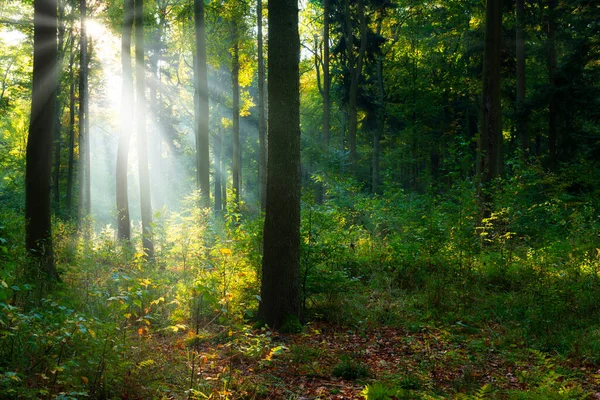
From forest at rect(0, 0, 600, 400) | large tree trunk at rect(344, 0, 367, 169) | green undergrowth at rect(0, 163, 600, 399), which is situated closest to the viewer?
green undergrowth at rect(0, 163, 600, 399)

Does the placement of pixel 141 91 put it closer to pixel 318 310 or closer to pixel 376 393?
pixel 318 310

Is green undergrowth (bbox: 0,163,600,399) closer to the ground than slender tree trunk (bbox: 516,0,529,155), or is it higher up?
closer to the ground

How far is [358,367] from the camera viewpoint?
5.03 m

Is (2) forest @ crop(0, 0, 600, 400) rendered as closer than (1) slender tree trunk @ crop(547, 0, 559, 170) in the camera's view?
Yes

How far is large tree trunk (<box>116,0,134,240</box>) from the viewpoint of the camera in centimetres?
1398

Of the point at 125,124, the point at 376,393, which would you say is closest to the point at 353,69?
the point at 125,124

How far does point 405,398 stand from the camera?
13.9ft

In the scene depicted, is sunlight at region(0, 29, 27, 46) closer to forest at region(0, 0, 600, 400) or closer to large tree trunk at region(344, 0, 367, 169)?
forest at region(0, 0, 600, 400)

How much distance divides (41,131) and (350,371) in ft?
24.2

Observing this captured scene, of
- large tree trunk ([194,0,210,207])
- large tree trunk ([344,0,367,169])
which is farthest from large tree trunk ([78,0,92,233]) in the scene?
large tree trunk ([344,0,367,169])

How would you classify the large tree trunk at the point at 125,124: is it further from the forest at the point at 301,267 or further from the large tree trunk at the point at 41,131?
the large tree trunk at the point at 41,131

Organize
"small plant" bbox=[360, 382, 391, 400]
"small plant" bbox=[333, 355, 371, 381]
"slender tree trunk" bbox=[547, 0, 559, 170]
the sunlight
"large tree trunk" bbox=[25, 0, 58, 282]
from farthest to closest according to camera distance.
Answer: the sunlight < "slender tree trunk" bbox=[547, 0, 559, 170] < "large tree trunk" bbox=[25, 0, 58, 282] < "small plant" bbox=[333, 355, 371, 381] < "small plant" bbox=[360, 382, 391, 400]

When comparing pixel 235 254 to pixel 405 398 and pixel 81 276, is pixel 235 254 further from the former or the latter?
pixel 405 398

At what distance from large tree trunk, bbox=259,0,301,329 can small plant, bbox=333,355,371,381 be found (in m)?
1.34
